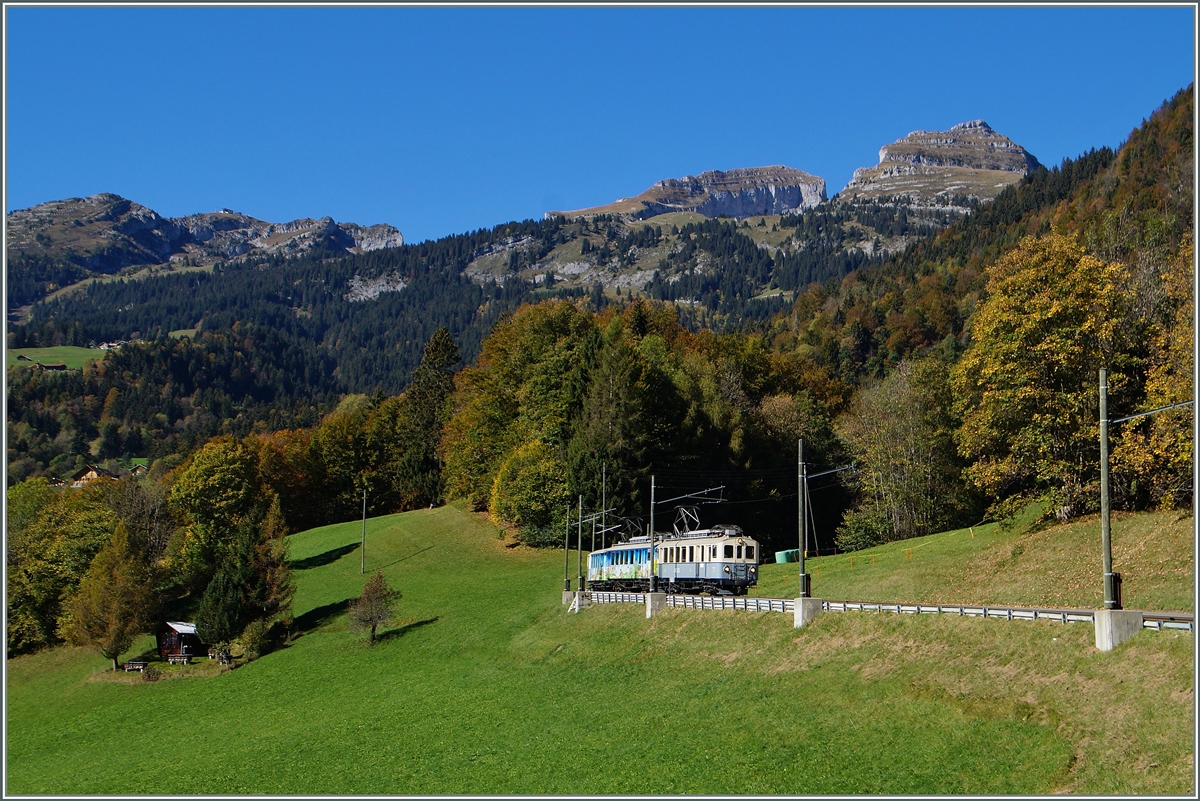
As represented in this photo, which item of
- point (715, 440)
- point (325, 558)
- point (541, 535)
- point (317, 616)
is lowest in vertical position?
point (317, 616)

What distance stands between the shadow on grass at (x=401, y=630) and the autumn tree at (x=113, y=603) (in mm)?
16786

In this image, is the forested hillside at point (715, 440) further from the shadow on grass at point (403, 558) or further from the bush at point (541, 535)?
the shadow on grass at point (403, 558)

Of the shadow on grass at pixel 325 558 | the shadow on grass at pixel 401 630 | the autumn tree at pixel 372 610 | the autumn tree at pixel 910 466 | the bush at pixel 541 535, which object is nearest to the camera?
the autumn tree at pixel 372 610

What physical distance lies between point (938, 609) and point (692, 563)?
77.5 feet

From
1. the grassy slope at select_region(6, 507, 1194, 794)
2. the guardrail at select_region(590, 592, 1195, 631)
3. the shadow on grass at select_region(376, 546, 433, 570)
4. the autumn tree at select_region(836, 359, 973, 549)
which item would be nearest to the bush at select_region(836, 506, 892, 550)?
the autumn tree at select_region(836, 359, 973, 549)

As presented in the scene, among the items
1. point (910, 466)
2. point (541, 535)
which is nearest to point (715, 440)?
point (541, 535)

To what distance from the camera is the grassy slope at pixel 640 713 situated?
22.4 m

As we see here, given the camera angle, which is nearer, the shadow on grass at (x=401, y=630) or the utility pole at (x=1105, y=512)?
the utility pole at (x=1105, y=512)

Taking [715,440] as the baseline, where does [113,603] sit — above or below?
below

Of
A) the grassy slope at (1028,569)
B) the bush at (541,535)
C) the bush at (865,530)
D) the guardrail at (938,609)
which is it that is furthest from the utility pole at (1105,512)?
the bush at (541,535)

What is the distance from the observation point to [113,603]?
6350 cm

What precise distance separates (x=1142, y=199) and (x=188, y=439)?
492ft

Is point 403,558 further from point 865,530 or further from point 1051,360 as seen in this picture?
point 1051,360

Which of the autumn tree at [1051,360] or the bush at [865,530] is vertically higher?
the autumn tree at [1051,360]
